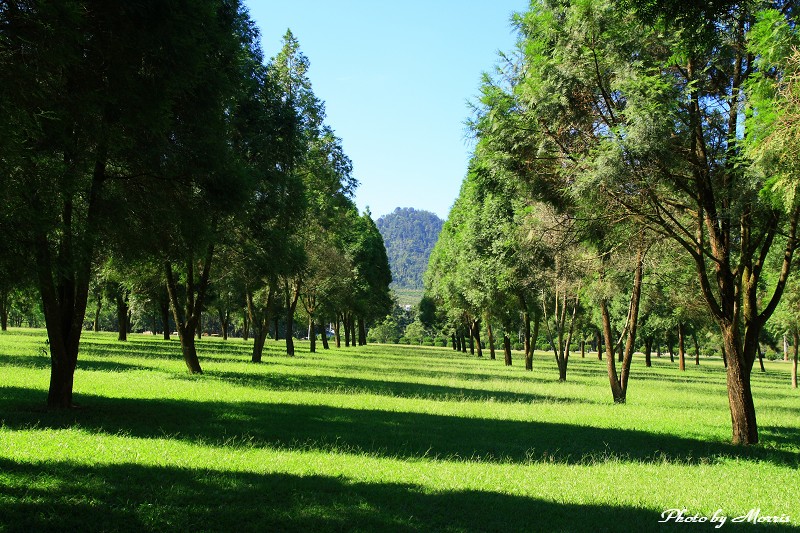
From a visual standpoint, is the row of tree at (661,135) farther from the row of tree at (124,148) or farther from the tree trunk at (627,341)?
the row of tree at (124,148)

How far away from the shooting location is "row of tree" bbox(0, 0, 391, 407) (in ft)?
23.8

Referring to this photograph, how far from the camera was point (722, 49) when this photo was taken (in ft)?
37.3

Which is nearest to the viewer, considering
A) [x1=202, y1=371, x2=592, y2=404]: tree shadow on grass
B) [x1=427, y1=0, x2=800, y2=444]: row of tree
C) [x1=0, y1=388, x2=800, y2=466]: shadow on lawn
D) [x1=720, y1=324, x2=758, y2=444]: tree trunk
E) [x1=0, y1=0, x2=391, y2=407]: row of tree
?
[x1=0, y1=0, x2=391, y2=407]: row of tree

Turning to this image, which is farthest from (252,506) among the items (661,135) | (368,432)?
(661,135)

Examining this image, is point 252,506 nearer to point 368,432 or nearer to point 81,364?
point 368,432

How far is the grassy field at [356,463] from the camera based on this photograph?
252 inches

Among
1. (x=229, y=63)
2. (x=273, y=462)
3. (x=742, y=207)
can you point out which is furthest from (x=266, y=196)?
(x=742, y=207)

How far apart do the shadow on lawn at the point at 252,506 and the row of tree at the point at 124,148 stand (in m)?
3.04

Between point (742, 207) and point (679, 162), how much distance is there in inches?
57.6

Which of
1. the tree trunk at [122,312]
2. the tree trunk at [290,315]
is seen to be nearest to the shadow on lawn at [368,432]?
the tree trunk at [290,315]

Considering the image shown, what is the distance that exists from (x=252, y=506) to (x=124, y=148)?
25.2ft

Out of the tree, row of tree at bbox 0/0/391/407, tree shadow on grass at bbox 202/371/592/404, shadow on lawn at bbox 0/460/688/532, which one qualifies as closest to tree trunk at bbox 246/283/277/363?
tree shadow on grass at bbox 202/371/592/404

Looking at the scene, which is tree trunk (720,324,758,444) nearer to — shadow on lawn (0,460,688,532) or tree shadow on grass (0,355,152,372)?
shadow on lawn (0,460,688,532)

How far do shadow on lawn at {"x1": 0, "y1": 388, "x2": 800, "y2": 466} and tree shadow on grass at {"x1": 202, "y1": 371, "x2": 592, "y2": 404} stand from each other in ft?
15.0
